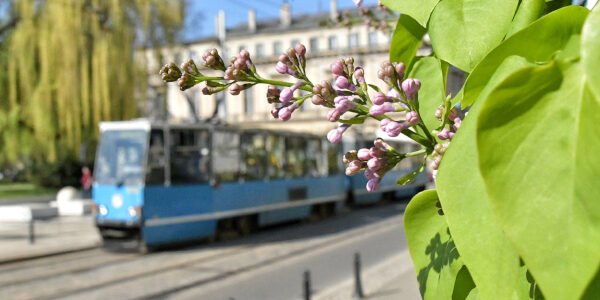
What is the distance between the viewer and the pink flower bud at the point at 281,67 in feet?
3.63

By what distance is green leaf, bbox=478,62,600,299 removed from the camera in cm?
59

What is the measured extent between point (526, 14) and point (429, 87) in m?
0.33

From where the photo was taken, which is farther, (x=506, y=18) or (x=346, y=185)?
(x=346, y=185)

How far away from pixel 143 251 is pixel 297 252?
3696 mm

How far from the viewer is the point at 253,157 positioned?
1694cm

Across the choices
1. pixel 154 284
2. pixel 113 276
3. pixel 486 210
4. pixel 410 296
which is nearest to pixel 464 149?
pixel 486 210

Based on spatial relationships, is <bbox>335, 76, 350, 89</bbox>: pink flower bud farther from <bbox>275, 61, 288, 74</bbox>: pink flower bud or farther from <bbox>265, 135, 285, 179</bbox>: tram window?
<bbox>265, 135, 285, 179</bbox>: tram window

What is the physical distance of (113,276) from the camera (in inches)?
454

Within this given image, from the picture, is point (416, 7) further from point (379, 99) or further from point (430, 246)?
point (430, 246)

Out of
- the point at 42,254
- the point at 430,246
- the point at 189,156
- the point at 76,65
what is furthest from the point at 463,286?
the point at 76,65

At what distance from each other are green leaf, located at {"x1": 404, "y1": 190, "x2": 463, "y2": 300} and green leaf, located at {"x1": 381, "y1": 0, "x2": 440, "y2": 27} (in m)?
0.30

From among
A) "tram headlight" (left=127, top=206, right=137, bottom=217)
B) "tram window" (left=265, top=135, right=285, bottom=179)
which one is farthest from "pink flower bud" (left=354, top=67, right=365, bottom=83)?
"tram window" (left=265, top=135, right=285, bottom=179)

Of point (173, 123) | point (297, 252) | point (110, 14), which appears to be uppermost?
point (110, 14)

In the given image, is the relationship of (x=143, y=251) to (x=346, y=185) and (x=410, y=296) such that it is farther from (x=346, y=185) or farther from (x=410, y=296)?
(x=346, y=185)
